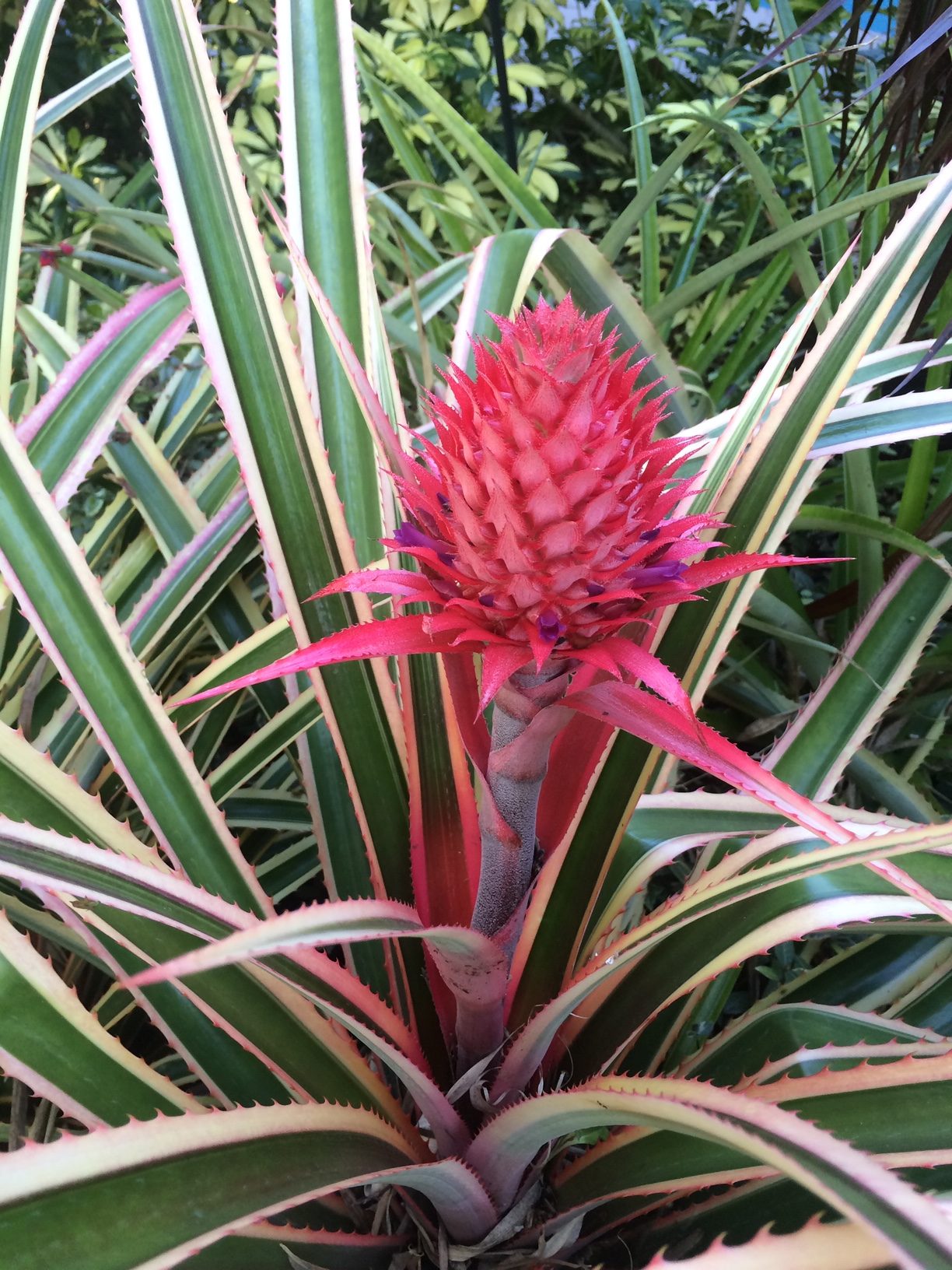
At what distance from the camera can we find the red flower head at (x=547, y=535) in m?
0.32

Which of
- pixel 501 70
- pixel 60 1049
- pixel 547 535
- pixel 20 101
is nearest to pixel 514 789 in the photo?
pixel 547 535

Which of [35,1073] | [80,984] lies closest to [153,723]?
[35,1073]

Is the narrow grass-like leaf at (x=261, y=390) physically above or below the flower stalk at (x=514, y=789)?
above

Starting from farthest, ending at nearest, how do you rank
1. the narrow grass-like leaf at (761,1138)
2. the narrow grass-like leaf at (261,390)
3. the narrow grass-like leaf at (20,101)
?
the narrow grass-like leaf at (20,101) < the narrow grass-like leaf at (261,390) < the narrow grass-like leaf at (761,1138)

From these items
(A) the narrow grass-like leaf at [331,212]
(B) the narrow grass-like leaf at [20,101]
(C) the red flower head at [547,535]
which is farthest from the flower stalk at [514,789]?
(B) the narrow grass-like leaf at [20,101]

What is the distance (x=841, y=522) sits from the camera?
33.6 inches

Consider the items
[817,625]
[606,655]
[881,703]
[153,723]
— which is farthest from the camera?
[817,625]

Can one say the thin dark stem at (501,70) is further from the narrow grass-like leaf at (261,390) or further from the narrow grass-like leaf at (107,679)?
the narrow grass-like leaf at (107,679)

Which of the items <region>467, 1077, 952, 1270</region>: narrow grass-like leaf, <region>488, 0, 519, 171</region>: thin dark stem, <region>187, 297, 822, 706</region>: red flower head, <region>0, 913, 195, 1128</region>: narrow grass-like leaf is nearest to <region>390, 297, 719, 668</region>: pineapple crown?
<region>187, 297, 822, 706</region>: red flower head

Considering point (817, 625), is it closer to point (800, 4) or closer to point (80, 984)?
point (80, 984)

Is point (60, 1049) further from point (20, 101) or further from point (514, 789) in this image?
point (20, 101)

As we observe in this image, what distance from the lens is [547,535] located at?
1.06 feet

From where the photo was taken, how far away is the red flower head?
32 cm

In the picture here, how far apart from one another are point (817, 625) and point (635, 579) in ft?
3.02
